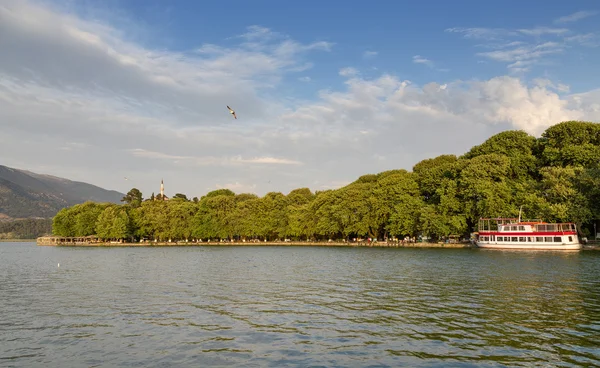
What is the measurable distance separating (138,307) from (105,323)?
14.9 feet

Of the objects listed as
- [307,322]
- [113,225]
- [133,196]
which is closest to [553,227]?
[307,322]

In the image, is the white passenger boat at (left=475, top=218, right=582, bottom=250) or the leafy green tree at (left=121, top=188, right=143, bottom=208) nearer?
the white passenger boat at (left=475, top=218, right=582, bottom=250)

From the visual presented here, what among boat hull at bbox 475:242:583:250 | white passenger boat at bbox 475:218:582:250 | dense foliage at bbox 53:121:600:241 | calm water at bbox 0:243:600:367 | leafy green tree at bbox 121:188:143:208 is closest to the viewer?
calm water at bbox 0:243:600:367

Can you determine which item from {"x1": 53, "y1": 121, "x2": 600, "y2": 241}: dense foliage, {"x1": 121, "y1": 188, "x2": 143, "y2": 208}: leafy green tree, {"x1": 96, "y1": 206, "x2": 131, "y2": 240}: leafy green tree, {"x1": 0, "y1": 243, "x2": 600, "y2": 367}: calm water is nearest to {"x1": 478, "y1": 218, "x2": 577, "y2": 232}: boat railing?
{"x1": 53, "y1": 121, "x2": 600, "y2": 241}: dense foliage

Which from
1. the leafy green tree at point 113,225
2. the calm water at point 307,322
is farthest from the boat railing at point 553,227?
the leafy green tree at point 113,225

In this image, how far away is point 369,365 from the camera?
16.9 m

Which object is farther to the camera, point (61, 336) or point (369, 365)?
point (61, 336)

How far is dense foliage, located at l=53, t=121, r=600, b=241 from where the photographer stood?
84750 mm

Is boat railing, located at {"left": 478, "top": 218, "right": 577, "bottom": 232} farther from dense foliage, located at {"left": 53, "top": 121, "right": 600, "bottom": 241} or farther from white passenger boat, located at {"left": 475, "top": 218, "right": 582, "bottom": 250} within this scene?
dense foliage, located at {"left": 53, "top": 121, "right": 600, "bottom": 241}

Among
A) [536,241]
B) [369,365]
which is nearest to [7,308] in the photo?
[369,365]

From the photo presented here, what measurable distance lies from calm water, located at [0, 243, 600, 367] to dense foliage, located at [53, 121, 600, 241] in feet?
155

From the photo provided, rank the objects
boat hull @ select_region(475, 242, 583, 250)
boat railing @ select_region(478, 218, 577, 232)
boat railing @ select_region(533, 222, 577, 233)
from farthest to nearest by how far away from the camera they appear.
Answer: boat railing @ select_region(478, 218, 577, 232) < boat railing @ select_region(533, 222, 577, 233) < boat hull @ select_region(475, 242, 583, 250)

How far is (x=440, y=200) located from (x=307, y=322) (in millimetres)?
81364

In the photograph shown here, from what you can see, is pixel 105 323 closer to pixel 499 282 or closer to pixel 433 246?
pixel 499 282
